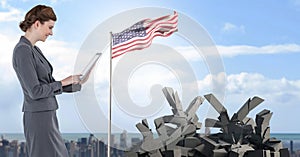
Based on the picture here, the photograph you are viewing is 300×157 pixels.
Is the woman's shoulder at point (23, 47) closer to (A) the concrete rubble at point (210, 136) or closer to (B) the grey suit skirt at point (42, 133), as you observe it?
(B) the grey suit skirt at point (42, 133)

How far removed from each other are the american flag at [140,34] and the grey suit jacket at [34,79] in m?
0.51

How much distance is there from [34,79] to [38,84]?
0.01 meters

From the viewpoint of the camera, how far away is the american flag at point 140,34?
1616mm

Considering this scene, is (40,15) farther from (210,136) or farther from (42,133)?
(210,136)

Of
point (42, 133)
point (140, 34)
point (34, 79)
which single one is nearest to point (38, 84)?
point (34, 79)

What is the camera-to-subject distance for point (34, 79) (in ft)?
3.67

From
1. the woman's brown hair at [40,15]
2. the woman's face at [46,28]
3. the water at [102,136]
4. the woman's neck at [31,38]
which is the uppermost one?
the woman's brown hair at [40,15]

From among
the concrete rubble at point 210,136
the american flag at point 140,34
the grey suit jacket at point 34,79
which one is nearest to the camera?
the grey suit jacket at point 34,79

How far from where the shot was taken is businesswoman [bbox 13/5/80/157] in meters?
1.13

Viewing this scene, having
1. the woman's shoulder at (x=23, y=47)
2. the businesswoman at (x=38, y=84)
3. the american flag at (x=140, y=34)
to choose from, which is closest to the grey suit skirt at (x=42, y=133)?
the businesswoman at (x=38, y=84)

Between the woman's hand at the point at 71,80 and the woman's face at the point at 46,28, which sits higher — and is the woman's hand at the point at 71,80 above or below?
below

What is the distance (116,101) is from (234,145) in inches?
16.5

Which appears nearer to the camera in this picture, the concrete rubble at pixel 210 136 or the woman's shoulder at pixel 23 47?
the woman's shoulder at pixel 23 47

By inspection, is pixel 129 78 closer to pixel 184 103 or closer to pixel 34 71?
pixel 184 103
